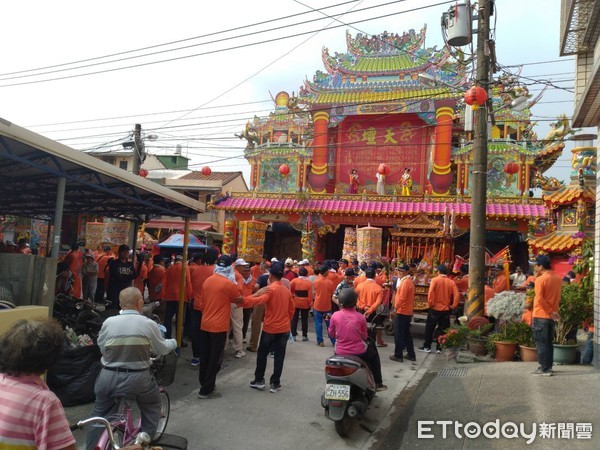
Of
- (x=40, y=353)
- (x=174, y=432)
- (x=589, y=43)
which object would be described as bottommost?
(x=174, y=432)

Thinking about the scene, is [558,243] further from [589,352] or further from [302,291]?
[302,291]

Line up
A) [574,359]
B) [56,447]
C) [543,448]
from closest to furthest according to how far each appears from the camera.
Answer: [56,447] → [543,448] → [574,359]

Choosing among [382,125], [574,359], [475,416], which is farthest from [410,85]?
[475,416]

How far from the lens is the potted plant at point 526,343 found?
7.54m

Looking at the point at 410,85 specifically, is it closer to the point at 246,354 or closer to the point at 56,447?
the point at 246,354

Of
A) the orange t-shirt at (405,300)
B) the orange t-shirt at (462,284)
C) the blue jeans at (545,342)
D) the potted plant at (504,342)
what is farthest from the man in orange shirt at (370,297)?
the orange t-shirt at (462,284)

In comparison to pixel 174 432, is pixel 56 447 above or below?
above

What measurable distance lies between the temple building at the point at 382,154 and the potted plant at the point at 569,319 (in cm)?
1184

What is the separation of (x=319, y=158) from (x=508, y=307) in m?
16.2

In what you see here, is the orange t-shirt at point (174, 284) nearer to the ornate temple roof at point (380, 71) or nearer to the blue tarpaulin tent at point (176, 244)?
the blue tarpaulin tent at point (176, 244)

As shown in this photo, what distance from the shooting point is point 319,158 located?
23516mm

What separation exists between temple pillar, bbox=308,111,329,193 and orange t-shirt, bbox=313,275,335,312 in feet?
44.3

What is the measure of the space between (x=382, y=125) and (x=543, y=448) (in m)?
19.8

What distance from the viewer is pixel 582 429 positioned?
466 centimetres
